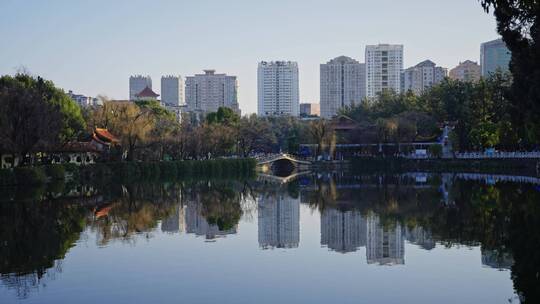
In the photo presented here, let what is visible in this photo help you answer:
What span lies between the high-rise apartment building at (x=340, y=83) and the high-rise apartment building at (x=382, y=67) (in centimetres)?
351

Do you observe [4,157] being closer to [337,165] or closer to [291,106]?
[337,165]

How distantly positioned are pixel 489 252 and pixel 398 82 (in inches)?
6353

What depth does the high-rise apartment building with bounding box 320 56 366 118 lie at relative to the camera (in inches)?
7028

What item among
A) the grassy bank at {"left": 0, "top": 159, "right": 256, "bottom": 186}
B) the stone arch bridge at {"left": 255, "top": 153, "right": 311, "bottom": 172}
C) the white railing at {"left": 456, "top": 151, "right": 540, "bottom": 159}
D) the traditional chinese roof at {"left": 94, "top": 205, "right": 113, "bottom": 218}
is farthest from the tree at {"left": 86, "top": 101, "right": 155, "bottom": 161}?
the white railing at {"left": 456, "top": 151, "right": 540, "bottom": 159}

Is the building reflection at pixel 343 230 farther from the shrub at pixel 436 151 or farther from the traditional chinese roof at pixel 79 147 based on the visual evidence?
the shrub at pixel 436 151

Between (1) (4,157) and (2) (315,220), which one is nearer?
(2) (315,220)

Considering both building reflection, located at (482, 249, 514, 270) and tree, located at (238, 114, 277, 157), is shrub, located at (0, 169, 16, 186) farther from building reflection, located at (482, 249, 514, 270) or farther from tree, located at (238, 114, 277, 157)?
tree, located at (238, 114, 277, 157)

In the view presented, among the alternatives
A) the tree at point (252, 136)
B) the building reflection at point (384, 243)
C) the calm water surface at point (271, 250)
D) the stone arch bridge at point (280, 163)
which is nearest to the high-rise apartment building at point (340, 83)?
the tree at point (252, 136)

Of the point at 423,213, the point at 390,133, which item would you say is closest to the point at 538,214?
the point at 423,213

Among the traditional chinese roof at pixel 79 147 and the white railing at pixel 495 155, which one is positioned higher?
the traditional chinese roof at pixel 79 147

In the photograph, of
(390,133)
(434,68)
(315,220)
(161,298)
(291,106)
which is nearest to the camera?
(161,298)

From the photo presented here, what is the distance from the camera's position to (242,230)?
22297 mm

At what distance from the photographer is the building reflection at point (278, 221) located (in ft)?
65.0

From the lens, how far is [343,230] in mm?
21734
